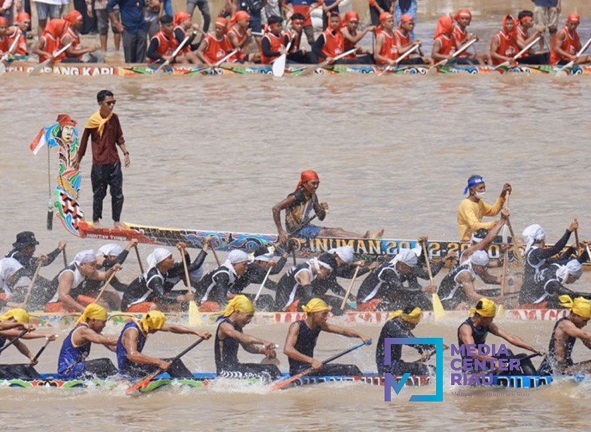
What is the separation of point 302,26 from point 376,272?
1214cm

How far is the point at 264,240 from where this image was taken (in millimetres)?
17328

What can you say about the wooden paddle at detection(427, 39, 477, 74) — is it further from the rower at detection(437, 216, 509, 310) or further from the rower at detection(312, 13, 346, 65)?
the rower at detection(437, 216, 509, 310)

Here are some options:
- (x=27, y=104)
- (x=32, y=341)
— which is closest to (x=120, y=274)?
(x=32, y=341)

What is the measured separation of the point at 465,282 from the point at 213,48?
1246 cm

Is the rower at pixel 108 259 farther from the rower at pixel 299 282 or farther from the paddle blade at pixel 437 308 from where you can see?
the paddle blade at pixel 437 308

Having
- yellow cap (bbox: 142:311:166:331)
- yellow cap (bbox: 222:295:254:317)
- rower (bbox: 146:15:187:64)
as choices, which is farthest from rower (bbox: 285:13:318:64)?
yellow cap (bbox: 142:311:166:331)

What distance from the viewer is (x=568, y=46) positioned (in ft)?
87.7

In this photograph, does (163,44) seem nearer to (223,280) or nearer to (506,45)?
(506,45)

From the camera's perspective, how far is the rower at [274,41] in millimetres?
27016

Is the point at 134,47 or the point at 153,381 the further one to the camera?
the point at 134,47

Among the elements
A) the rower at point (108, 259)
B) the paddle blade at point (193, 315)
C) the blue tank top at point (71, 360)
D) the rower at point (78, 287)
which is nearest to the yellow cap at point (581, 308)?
the paddle blade at point (193, 315)

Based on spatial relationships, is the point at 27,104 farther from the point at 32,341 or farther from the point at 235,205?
the point at 32,341

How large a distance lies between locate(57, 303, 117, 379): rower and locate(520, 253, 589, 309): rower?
4374mm

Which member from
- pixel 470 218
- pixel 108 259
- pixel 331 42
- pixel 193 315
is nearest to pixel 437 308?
pixel 470 218
